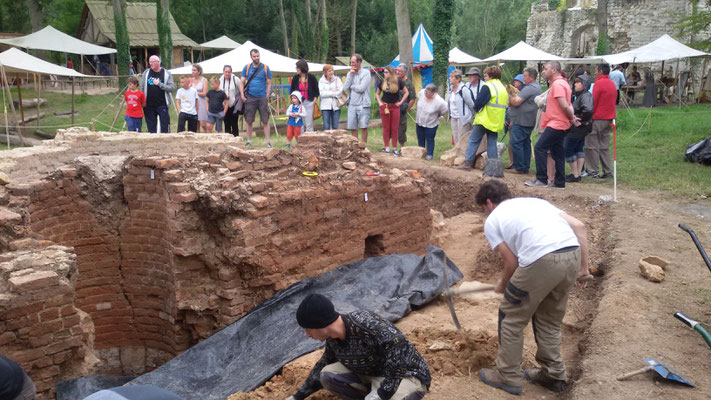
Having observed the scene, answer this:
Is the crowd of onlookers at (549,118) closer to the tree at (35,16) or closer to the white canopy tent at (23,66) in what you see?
the white canopy tent at (23,66)

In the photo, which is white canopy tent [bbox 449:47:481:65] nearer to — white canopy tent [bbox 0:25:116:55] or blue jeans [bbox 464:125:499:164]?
blue jeans [bbox 464:125:499:164]

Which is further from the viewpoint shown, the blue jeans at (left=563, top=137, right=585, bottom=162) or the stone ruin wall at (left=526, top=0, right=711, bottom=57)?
the stone ruin wall at (left=526, top=0, right=711, bottom=57)

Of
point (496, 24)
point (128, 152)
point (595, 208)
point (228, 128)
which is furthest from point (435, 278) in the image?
point (496, 24)

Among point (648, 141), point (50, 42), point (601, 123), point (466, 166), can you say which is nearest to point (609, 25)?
point (648, 141)

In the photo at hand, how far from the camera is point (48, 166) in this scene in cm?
707

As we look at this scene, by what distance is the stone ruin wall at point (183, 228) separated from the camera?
20.1ft

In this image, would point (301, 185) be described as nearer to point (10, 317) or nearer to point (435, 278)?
point (435, 278)

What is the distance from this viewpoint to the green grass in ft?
33.1

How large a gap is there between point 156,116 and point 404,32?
10.0 metres

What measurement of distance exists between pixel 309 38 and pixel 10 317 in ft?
104

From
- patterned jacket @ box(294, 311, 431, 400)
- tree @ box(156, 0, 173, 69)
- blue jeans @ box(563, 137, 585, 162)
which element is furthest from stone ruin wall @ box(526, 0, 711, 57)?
patterned jacket @ box(294, 311, 431, 400)

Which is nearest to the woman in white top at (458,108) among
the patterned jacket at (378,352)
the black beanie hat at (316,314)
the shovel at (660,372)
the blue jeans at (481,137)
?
the blue jeans at (481,137)

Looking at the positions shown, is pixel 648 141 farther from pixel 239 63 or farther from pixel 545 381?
pixel 239 63

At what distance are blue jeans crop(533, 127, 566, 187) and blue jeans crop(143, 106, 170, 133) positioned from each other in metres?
7.24
